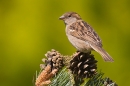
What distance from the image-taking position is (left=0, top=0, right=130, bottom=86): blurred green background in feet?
15.3

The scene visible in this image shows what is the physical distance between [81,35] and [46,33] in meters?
1.34

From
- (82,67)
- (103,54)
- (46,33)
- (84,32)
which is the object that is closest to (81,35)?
(84,32)

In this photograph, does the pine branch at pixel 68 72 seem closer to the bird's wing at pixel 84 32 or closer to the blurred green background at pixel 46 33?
the bird's wing at pixel 84 32

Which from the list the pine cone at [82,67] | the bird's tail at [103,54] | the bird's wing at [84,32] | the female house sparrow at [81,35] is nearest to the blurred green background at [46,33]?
the female house sparrow at [81,35]

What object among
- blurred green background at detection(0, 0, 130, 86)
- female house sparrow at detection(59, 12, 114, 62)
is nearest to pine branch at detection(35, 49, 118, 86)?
female house sparrow at detection(59, 12, 114, 62)

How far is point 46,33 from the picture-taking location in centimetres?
474

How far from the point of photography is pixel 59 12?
15.9ft

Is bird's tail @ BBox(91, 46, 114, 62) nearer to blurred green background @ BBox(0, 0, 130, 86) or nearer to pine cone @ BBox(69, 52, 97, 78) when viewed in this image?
pine cone @ BBox(69, 52, 97, 78)

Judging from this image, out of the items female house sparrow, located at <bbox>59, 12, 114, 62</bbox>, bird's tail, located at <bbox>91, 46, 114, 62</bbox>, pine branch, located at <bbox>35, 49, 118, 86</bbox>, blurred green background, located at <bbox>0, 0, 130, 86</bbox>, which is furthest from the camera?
blurred green background, located at <bbox>0, 0, 130, 86</bbox>

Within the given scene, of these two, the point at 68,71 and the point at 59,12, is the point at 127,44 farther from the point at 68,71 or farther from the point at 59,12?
the point at 68,71

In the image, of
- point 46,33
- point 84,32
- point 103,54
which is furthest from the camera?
point 46,33

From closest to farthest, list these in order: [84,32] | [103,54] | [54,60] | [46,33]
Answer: [54,60] < [103,54] < [84,32] < [46,33]

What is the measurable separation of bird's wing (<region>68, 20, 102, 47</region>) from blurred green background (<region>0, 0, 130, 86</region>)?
42.7 inches

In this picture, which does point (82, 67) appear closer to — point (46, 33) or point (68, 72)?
point (68, 72)
